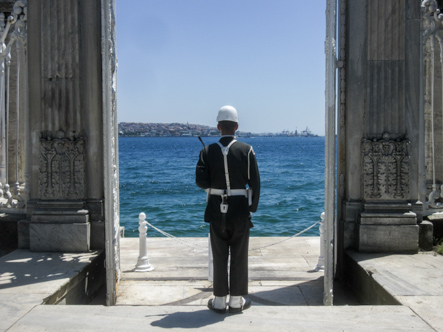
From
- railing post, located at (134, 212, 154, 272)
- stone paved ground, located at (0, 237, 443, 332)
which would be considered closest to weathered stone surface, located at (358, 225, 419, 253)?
stone paved ground, located at (0, 237, 443, 332)

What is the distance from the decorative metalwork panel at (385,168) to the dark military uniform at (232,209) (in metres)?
2.44

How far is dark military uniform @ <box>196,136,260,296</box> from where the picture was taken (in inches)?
205

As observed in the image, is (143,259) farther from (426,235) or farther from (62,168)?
(426,235)

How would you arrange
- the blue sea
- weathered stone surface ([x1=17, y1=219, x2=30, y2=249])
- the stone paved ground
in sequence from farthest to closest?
the blue sea, weathered stone surface ([x1=17, y1=219, x2=30, y2=249]), the stone paved ground

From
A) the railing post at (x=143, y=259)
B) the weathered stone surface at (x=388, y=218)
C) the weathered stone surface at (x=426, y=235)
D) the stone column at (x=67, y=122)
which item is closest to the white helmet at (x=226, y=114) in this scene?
the stone column at (x=67, y=122)

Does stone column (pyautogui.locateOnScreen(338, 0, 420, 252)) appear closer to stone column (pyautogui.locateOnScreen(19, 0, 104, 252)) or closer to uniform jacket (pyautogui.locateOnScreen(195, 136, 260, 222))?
uniform jacket (pyautogui.locateOnScreen(195, 136, 260, 222))

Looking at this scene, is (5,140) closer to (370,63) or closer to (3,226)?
(3,226)

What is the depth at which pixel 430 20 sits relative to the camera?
7.43 m

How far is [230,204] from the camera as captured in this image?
5.20m

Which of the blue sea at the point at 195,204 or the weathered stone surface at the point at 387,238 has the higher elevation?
the weathered stone surface at the point at 387,238

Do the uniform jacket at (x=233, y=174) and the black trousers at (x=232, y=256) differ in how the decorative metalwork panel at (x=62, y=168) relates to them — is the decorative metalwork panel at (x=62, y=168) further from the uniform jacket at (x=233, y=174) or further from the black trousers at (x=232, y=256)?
the black trousers at (x=232, y=256)

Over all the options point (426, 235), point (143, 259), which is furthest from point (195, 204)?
point (426, 235)

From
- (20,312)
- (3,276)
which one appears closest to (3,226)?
(3,276)

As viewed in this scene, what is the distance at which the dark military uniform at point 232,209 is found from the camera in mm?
5207
